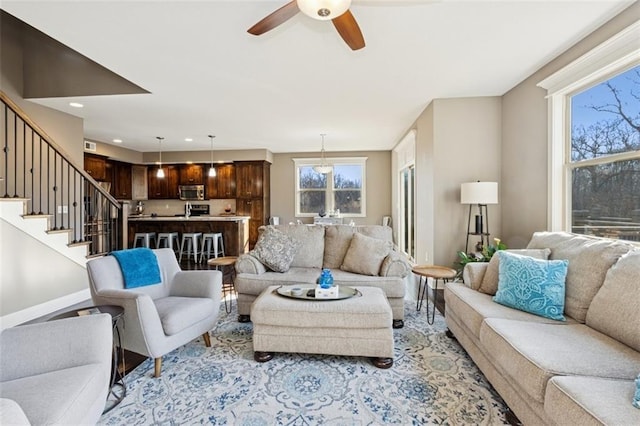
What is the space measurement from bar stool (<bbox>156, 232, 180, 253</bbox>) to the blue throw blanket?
4.28 metres

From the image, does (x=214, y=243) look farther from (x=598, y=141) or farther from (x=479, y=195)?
(x=598, y=141)

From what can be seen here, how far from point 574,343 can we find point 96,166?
28.1 feet

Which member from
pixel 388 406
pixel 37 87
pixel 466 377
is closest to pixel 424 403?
pixel 388 406

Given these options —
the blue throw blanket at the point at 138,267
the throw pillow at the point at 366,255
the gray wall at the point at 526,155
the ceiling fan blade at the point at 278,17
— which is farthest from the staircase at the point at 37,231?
the gray wall at the point at 526,155

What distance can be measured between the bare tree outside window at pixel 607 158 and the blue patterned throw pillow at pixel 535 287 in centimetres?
92

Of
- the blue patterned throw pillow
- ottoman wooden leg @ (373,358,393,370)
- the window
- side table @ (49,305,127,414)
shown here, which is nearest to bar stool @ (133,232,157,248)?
the window

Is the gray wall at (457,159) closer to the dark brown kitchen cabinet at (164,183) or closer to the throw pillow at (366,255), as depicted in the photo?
the throw pillow at (366,255)

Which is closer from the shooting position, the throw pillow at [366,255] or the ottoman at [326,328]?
the ottoman at [326,328]

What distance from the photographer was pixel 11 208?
3.22 m

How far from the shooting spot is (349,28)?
6.84 ft

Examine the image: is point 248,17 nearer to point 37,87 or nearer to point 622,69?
point 622,69

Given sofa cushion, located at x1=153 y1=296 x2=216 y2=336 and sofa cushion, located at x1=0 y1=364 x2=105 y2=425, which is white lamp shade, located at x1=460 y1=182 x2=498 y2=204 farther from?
sofa cushion, located at x1=0 y1=364 x2=105 y2=425

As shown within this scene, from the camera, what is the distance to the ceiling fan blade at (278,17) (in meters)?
1.91

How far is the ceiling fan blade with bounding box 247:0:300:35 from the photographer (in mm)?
1912
